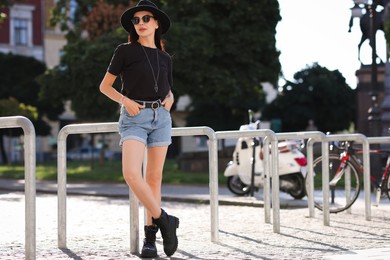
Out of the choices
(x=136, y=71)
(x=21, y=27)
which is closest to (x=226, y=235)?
(x=136, y=71)

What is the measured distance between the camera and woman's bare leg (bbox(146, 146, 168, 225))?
6977mm

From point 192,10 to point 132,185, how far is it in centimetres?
2583

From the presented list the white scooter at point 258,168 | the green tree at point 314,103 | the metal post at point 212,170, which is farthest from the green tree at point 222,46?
the green tree at point 314,103

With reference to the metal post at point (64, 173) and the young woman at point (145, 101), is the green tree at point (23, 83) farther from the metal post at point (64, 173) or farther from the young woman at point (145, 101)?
the young woman at point (145, 101)

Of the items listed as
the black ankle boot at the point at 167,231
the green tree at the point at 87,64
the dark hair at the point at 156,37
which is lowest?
the black ankle boot at the point at 167,231

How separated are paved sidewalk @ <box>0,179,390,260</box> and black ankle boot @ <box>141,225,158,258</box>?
0.11 meters

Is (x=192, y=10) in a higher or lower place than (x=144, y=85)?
higher

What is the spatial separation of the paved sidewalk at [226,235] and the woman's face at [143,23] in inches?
63.7

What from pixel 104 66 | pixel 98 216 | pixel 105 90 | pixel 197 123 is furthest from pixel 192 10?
pixel 197 123

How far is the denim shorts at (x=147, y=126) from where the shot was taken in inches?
266

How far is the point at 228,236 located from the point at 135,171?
2.39m

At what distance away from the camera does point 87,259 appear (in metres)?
6.98

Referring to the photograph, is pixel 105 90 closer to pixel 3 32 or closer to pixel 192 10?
pixel 192 10

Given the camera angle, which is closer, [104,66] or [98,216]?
[98,216]
